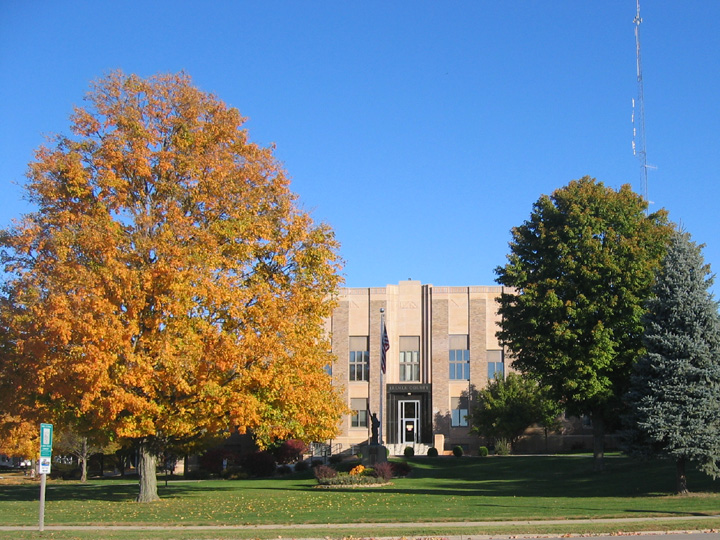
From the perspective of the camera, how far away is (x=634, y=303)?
108 ft

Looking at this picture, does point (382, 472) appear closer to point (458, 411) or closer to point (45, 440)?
point (45, 440)

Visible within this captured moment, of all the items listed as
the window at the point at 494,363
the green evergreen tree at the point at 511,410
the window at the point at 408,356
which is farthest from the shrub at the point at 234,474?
the window at the point at 494,363

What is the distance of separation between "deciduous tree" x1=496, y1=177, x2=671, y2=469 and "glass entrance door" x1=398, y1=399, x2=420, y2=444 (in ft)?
95.6

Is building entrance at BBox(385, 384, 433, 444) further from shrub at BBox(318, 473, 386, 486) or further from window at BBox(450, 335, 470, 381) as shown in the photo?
shrub at BBox(318, 473, 386, 486)

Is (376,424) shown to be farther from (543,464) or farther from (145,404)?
(145,404)

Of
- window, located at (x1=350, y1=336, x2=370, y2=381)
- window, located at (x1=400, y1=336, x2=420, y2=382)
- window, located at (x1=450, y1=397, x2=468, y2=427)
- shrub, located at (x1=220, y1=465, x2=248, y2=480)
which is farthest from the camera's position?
window, located at (x1=400, y1=336, x2=420, y2=382)

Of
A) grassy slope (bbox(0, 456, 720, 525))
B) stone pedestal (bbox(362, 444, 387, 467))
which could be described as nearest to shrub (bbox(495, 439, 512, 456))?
grassy slope (bbox(0, 456, 720, 525))

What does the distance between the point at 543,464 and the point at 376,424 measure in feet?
32.4

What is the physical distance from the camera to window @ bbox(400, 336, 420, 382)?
66.5 m

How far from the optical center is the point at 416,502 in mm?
24469

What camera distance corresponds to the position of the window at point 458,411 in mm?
63969

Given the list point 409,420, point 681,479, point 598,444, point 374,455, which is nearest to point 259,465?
point 374,455

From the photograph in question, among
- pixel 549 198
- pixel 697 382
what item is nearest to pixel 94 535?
pixel 697 382

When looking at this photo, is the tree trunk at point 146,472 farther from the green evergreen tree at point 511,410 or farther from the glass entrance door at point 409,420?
the glass entrance door at point 409,420
